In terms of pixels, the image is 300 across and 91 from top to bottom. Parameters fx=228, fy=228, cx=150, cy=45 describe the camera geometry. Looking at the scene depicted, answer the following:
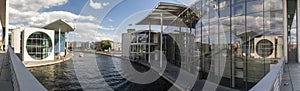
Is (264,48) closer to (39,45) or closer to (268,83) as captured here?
(268,83)

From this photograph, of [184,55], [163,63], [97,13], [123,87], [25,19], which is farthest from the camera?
[25,19]

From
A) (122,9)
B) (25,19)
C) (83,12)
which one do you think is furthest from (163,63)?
(25,19)

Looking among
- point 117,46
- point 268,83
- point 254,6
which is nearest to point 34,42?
point 117,46

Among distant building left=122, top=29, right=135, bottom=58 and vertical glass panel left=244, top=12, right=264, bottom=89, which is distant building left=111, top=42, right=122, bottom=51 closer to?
distant building left=122, top=29, right=135, bottom=58

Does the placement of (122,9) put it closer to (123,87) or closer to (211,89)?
(123,87)

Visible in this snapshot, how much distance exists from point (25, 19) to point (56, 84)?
44.5ft

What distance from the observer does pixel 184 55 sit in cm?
1180

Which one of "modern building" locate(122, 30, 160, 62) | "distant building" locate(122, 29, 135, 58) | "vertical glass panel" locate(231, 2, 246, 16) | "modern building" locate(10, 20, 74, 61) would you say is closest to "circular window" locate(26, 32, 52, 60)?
"modern building" locate(10, 20, 74, 61)

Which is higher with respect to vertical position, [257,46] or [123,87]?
[257,46]

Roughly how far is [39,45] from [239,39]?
50.0 ft

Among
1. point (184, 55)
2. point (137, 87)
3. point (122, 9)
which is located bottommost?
point (137, 87)

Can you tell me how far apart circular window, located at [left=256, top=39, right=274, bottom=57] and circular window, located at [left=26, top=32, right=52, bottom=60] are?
50.6 ft

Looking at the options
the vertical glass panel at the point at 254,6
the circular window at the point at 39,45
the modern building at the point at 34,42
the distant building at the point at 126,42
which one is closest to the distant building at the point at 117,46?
the distant building at the point at 126,42

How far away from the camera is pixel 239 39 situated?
259 inches
